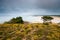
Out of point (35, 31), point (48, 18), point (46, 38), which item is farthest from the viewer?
point (48, 18)

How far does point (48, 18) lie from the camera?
118m

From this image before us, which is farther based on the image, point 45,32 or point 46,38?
point 45,32

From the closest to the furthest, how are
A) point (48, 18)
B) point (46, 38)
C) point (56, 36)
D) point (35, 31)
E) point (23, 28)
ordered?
point (46, 38) < point (56, 36) < point (35, 31) < point (23, 28) < point (48, 18)

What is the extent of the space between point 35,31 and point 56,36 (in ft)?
31.3

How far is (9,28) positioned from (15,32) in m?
5.68

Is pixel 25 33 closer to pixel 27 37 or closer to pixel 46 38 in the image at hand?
pixel 27 37

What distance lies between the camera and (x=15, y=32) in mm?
62625

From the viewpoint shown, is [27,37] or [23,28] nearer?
[27,37]

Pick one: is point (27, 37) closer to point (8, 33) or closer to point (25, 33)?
point (25, 33)

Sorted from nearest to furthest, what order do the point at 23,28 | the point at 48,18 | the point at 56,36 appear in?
the point at 56,36, the point at 23,28, the point at 48,18

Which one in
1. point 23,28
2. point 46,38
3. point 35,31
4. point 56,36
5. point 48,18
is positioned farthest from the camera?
point 48,18

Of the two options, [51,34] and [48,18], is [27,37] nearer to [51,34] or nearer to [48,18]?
[51,34]

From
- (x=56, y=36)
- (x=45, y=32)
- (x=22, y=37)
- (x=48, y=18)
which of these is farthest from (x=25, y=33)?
(x=48, y=18)

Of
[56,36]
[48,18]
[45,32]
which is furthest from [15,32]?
[48,18]
